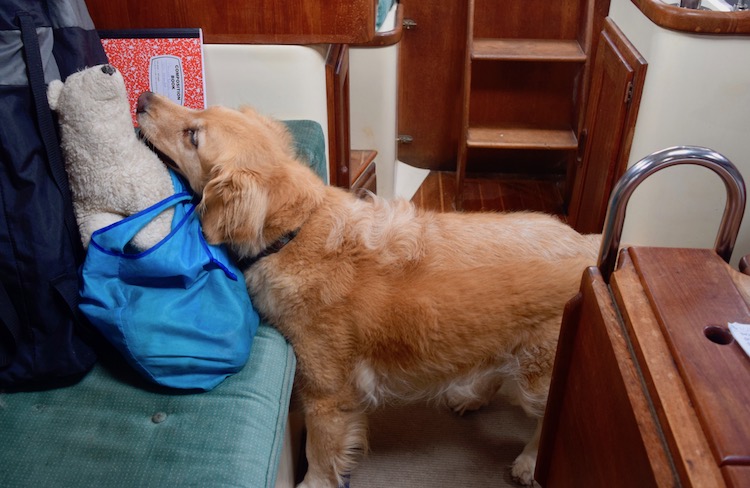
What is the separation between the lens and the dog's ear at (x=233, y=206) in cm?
135

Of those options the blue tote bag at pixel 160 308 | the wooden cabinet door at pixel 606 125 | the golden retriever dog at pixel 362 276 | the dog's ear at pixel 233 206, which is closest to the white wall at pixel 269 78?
the golden retriever dog at pixel 362 276

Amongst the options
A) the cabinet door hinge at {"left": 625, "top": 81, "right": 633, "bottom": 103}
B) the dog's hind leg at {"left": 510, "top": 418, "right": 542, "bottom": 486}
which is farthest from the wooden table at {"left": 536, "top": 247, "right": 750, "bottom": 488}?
the cabinet door hinge at {"left": 625, "top": 81, "right": 633, "bottom": 103}

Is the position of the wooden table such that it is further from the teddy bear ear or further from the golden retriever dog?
the teddy bear ear

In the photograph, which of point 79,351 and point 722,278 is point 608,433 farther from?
point 79,351

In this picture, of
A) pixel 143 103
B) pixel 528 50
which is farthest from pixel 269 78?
pixel 528 50

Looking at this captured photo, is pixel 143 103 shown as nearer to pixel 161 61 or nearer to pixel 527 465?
pixel 161 61

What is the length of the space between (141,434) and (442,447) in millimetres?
984

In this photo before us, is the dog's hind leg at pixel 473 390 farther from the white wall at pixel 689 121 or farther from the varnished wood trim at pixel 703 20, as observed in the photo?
the varnished wood trim at pixel 703 20

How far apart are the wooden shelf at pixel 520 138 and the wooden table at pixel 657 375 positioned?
189 cm

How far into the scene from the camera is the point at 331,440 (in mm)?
1581

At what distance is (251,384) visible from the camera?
1295 millimetres

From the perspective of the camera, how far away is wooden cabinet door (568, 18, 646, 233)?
7.11ft

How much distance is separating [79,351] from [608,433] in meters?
0.99

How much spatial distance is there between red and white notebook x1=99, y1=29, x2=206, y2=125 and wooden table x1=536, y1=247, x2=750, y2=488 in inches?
50.8
